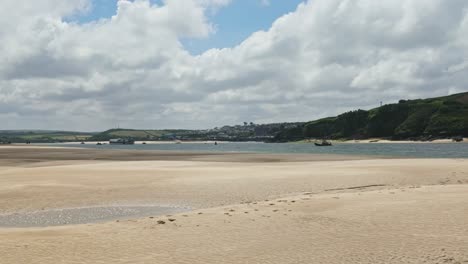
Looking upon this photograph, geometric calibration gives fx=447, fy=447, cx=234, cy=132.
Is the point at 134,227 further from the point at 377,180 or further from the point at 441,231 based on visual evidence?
the point at 377,180

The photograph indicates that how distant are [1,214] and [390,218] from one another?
18.6 metres

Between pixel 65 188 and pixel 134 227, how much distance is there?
51.5 ft

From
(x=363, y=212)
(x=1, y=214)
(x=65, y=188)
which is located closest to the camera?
(x=363, y=212)

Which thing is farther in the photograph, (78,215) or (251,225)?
(78,215)

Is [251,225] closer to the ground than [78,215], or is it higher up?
higher up

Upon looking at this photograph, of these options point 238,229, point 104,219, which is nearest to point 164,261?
point 238,229

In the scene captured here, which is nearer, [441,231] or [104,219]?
[441,231]

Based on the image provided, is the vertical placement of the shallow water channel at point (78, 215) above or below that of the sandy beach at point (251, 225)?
below

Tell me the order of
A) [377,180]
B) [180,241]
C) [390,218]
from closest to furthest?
1. [180,241]
2. [390,218]
3. [377,180]

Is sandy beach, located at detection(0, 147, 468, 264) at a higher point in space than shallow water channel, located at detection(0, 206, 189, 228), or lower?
higher

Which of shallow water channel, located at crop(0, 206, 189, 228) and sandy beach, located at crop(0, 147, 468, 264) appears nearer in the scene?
sandy beach, located at crop(0, 147, 468, 264)

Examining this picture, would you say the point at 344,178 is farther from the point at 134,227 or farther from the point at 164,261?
the point at 164,261

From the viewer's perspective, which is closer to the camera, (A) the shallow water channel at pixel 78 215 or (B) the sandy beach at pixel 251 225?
(B) the sandy beach at pixel 251 225

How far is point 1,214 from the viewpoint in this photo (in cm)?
2253
